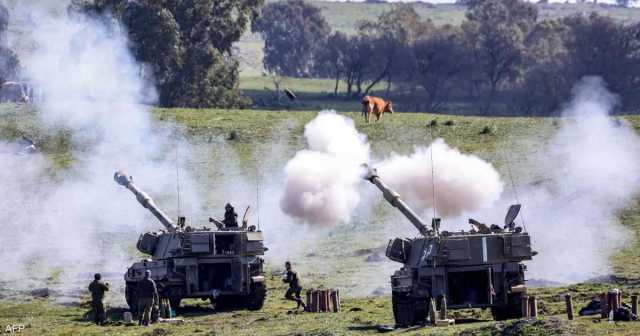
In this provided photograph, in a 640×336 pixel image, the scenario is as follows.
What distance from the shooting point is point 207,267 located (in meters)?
45.3

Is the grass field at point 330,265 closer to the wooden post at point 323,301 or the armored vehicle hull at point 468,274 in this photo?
the wooden post at point 323,301

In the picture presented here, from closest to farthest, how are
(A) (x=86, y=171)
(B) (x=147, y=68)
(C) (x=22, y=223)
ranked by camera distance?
(C) (x=22, y=223)
(A) (x=86, y=171)
(B) (x=147, y=68)

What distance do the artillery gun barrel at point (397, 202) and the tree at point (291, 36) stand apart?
118745mm

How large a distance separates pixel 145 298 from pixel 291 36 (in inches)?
5027

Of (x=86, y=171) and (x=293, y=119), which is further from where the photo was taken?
(x=293, y=119)

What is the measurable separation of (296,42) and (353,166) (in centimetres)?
12033

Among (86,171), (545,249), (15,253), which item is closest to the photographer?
(545,249)

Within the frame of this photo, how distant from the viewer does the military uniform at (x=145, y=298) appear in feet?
133

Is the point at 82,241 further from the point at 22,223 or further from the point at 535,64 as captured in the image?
the point at 535,64

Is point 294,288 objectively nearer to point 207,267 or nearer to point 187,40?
point 207,267

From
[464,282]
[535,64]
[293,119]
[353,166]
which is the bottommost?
[464,282]

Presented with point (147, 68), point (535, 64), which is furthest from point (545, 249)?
point (535, 64)

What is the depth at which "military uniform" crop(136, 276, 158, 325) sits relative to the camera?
40.6 meters

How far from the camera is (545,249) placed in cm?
5403
